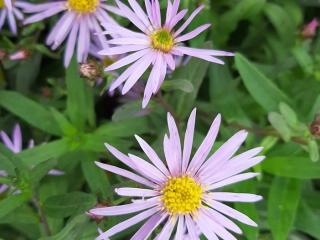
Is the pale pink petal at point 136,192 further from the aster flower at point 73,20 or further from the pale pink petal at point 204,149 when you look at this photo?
the aster flower at point 73,20

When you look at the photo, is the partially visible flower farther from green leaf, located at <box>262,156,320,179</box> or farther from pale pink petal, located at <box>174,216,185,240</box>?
pale pink petal, located at <box>174,216,185,240</box>

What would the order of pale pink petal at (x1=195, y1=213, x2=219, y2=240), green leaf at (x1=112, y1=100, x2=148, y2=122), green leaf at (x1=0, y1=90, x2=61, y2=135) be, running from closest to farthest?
pale pink petal at (x1=195, y1=213, x2=219, y2=240) → green leaf at (x1=112, y1=100, x2=148, y2=122) → green leaf at (x1=0, y1=90, x2=61, y2=135)

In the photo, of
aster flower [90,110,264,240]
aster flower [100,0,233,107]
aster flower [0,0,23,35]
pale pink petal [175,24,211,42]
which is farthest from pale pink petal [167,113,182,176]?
aster flower [0,0,23,35]

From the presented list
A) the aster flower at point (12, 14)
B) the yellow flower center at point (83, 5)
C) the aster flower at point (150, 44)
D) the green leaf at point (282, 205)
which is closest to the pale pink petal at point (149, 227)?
the aster flower at point (150, 44)

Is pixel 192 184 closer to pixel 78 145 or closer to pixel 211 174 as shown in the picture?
pixel 211 174

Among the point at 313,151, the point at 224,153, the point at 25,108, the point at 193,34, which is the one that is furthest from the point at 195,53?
the point at 25,108

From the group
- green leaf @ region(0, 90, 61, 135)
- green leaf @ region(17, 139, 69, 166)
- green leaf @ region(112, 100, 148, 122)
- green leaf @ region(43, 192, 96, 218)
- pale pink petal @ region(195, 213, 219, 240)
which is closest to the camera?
pale pink petal @ region(195, 213, 219, 240)
